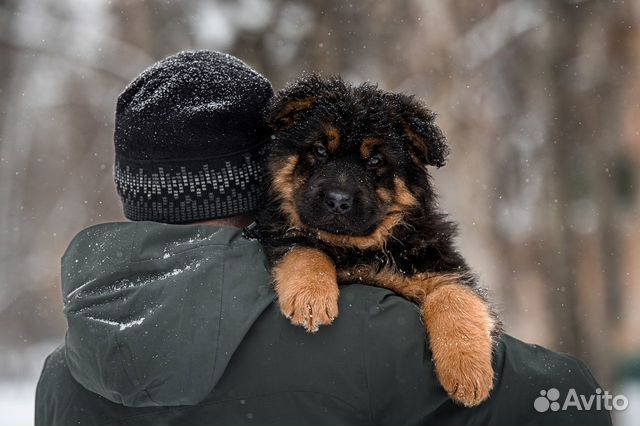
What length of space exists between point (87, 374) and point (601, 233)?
345 inches

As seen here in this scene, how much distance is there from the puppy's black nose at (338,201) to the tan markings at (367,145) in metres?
0.25

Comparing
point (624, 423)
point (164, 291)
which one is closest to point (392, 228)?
point (164, 291)

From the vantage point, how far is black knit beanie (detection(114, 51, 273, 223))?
8.95 feet

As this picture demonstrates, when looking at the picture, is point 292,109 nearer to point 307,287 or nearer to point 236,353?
point 307,287

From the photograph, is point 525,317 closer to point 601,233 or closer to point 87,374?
point 601,233

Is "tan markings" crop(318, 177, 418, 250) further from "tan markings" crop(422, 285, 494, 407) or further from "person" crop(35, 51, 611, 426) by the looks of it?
"person" crop(35, 51, 611, 426)

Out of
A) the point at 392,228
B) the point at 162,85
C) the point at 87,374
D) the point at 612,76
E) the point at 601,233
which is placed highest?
the point at 612,76

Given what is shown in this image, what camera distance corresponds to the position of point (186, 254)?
239cm

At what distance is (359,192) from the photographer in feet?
11.1

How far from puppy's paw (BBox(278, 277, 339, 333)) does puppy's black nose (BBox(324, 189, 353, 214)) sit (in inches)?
22.7

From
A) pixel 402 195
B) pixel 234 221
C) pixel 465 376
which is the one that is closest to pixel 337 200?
pixel 402 195

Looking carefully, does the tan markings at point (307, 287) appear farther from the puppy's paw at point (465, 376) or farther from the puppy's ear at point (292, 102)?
the puppy's ear at point (292, 102)

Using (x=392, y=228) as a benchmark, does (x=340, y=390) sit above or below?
below

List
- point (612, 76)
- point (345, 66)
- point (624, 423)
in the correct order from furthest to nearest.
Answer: point (345, 66)
point (612, 76)
point (624, 423)
